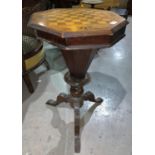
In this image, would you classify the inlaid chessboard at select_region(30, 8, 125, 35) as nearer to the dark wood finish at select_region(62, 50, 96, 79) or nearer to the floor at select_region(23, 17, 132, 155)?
the dark wood finish at select_region(62, 50, 96, 79)

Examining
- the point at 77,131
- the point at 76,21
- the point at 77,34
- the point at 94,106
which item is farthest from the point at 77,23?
the point at 94,106

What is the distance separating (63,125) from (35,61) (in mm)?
729

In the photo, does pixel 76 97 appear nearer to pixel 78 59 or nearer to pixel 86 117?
pixel 86 117

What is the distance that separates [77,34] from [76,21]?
0.70 ft

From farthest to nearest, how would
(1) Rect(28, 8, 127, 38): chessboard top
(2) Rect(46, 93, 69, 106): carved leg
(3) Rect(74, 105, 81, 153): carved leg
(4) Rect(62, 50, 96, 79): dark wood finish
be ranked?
(2) Rect(46, 93, 69, 106): carved leg, (3) Rect(74, 105, 81, 153): carved leg, (4) Rect(62, 50, 96, 79): dark wood finish, (1) Rect(28, 8, 127, 38): chessboard top

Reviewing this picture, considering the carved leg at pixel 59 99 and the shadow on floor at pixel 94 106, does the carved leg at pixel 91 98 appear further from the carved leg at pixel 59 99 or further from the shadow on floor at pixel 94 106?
the carved leg at pixel 59 99

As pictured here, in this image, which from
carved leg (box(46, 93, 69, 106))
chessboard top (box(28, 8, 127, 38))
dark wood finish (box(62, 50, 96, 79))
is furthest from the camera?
carved leg (box(46, 93, 69, 106))

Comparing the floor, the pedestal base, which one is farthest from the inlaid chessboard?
the floor

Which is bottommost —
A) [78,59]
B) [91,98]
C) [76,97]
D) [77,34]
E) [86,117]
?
[86,117]

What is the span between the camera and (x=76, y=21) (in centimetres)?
154

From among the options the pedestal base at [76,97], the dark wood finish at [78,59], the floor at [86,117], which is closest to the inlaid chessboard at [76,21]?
the dark wood finish at [78,59]

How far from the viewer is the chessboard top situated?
4.55ft
